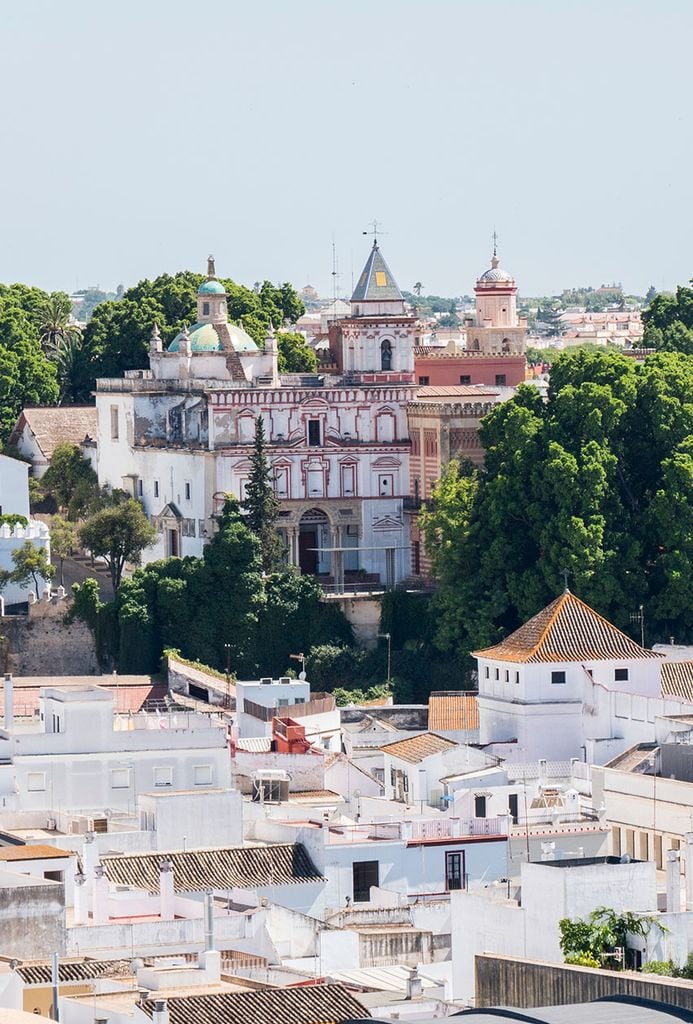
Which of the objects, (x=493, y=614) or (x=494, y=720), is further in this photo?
(x=493, y=614)

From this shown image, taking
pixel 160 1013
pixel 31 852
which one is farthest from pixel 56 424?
pixel 160 1013

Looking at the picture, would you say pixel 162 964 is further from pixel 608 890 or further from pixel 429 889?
pixel 429 889

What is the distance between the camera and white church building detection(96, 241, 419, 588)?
3140 inches

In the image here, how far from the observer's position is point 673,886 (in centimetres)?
4228

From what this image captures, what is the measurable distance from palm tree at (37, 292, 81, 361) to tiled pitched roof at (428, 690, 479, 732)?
3556 centimetres

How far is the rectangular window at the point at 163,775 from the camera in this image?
190 feet

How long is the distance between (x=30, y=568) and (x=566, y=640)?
17.1 metres

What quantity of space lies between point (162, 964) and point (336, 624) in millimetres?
36870

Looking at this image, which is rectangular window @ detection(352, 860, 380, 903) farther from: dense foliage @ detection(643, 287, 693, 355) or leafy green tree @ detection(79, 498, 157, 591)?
dense foliage @ detection(643, 287, 693, 355)

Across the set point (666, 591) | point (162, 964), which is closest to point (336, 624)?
point (666, 591)

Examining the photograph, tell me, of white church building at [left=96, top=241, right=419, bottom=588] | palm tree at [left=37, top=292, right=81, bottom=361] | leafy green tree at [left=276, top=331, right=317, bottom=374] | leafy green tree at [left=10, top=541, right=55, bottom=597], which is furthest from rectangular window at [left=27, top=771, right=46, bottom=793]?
palm tree at [left=37, top=292, right=81, bottom=361]

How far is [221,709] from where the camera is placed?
69.2 m

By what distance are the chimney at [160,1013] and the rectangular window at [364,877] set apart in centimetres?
1560

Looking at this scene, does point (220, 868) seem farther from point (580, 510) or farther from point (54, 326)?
point (54, 326)
